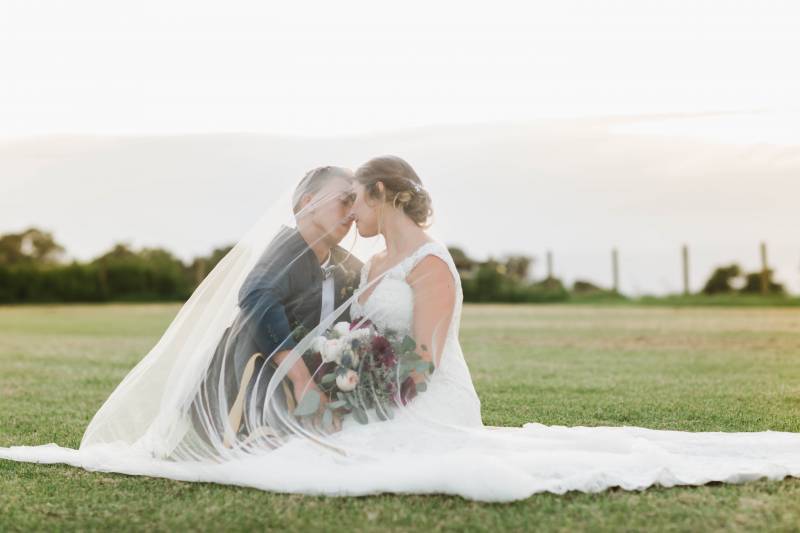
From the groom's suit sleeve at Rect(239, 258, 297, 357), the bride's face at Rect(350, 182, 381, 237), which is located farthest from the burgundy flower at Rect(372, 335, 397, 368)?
the bride's face at Rect(350, 182, 381, 237)

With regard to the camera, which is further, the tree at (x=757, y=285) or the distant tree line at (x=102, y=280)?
the distant tree line at (x=102, y=280)

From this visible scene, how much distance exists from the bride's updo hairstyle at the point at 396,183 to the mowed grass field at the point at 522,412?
5.79 ft

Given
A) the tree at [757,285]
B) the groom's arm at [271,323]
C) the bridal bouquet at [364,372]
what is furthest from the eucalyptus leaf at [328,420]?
the tree at [757,285]

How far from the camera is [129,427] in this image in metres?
5.80

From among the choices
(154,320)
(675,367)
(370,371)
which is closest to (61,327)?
(154,320)

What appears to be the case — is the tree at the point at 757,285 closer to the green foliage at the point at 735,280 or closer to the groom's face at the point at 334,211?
the green foliage at the point at 735,280

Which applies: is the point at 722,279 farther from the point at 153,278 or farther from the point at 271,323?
the point at 271,323

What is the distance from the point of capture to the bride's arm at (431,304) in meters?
5.20

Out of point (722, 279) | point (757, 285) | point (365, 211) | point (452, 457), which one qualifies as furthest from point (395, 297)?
point (757, 285)

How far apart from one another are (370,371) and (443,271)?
72cm

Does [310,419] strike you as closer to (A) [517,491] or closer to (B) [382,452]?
(B) [382,452]

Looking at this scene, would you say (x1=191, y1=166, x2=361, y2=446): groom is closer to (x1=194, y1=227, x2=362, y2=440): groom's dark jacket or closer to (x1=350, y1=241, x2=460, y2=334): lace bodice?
(x1=194, y1=227, x2=362, y2=440): groom's dark jacket

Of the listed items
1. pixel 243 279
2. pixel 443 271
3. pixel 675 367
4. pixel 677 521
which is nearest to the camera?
pixel 677 521

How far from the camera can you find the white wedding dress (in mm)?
4488
